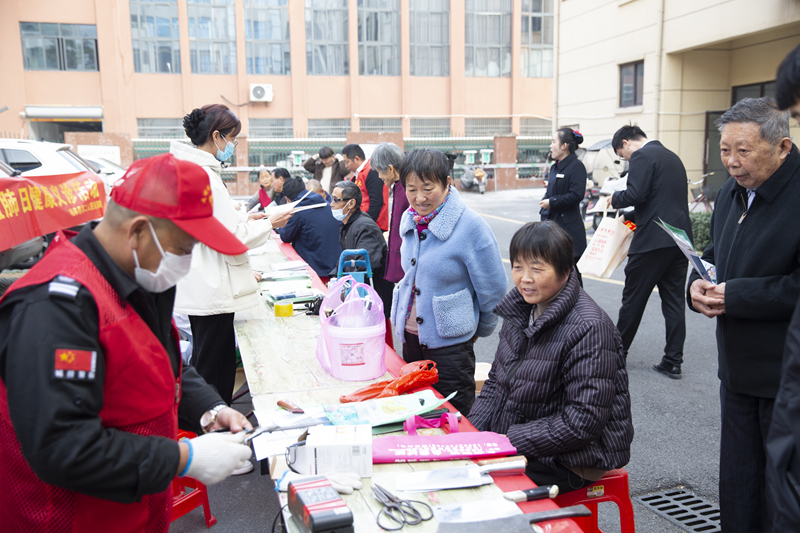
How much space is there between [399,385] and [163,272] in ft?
4.56

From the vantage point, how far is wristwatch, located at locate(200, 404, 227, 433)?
199cm

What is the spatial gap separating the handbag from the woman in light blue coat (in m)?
2.03

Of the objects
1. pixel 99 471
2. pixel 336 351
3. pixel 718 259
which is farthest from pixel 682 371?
pixel 99 471

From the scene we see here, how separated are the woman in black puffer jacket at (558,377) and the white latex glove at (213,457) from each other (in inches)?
44.8

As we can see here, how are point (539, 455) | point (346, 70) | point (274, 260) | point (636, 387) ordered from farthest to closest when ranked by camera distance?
point (346, 70)
point (274, 260)
point (636, 387)
point (539, 455)

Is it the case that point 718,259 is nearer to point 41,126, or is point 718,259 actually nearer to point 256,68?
point 256,68

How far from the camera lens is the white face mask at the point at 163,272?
154 cm

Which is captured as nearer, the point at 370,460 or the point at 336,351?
the point at 370,460

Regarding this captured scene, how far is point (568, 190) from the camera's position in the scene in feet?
20.2

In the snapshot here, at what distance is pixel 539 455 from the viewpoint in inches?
90.5

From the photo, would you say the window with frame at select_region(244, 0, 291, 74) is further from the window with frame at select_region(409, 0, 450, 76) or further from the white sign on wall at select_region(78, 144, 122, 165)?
the white sign on wall at select_region(78, 144, 122, 165)

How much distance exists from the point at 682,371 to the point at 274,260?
13.4 ft

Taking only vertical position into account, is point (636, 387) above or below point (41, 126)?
below

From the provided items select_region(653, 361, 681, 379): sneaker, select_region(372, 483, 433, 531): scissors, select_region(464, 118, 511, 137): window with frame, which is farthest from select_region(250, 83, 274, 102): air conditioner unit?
select_region(372, 483, 433, 531): scissors
